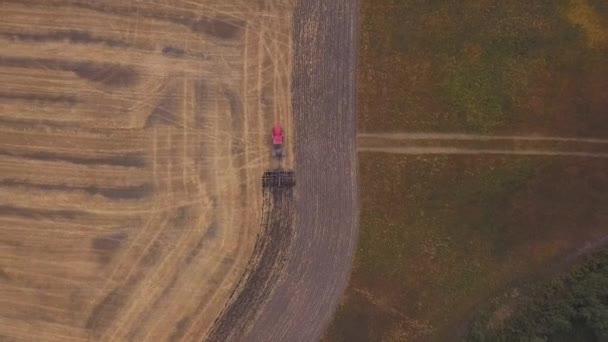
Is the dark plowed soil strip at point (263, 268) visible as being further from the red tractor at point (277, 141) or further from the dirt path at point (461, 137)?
the dirt path at point (461, 137)

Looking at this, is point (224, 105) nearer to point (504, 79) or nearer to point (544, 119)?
point (504, 79)

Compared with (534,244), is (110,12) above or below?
above

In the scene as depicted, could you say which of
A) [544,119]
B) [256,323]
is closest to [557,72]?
[544,119]

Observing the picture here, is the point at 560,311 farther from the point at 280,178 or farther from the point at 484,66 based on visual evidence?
the point at 280,178

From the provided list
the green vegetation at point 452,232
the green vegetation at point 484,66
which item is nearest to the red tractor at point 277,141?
the green vegetation at point 484,66

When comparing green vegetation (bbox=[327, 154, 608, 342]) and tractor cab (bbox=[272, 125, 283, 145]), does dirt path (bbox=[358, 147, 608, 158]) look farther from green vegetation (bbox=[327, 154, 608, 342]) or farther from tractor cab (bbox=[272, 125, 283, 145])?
tractor cab (bbox=[272, 125, 283, 145])

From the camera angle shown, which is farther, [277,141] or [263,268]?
[263,268]

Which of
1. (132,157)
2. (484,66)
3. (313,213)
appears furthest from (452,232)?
(132,157)

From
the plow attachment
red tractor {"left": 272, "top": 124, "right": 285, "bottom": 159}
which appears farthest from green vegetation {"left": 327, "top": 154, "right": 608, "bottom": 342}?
red tractor {"left": 272, "top": 124, "right": 285, "bottom": 159}
